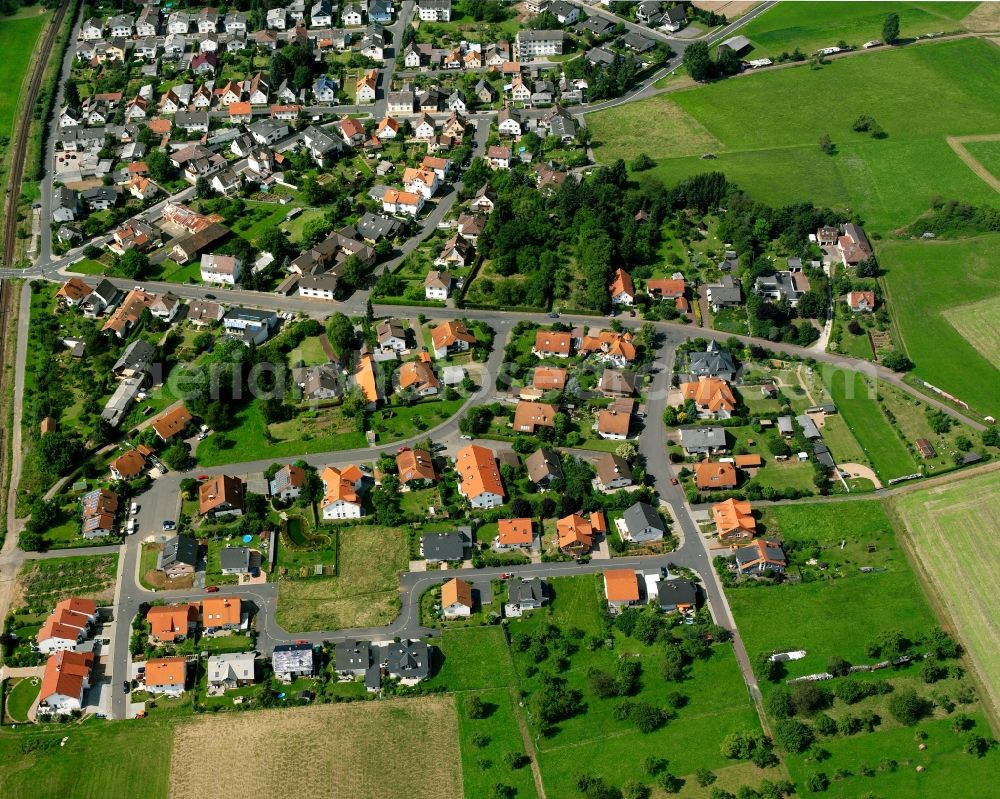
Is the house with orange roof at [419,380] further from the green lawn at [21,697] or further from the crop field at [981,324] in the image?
the crop field at [981,324]

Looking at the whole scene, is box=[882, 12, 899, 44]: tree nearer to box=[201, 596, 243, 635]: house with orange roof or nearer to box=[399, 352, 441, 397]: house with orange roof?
box=[399, 352, 441, 397]: house with orange roof

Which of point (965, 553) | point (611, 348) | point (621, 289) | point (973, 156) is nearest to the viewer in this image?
point (965, 553)

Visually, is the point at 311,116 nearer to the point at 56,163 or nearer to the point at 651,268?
the point at 56,163

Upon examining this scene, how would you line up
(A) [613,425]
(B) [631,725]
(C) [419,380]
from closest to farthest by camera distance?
(B) [631,725], (A) [613,425], (C) [419,380]

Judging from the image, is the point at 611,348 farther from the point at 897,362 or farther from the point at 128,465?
the point at 128,465

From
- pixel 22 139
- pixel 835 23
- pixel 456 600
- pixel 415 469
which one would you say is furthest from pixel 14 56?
pixel 835 23

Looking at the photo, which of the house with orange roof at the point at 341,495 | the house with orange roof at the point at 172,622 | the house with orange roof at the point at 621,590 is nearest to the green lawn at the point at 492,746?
the house with orange roof at the point at 621,590
